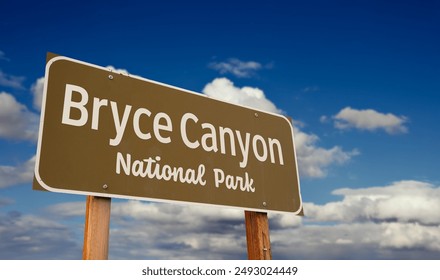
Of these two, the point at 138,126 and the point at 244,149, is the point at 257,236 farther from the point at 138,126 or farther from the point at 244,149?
the point at 138,126

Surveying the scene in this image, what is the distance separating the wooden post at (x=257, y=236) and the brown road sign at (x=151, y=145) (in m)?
0.11

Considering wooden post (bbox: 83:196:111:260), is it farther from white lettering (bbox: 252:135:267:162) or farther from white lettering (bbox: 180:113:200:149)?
white lettering (bbox: 252:135:267:162)

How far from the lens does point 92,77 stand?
307cm

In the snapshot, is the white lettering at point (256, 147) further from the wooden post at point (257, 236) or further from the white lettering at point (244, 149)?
the wooden post at point (257, 236)

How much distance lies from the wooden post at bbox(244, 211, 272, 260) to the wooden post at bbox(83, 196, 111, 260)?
1.41 meters

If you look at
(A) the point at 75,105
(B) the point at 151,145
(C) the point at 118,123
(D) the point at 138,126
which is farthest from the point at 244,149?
(A) the point at 75,105

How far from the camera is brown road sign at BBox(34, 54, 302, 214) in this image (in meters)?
2.75

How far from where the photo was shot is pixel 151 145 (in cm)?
313

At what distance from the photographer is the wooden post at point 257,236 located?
11.6ft

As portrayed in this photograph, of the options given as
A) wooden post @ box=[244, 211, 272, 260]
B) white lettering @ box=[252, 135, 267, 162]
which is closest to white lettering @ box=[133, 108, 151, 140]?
white lettering @ box=[252, 135, 267, 162]

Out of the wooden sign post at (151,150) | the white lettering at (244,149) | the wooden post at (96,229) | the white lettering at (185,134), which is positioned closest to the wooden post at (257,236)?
the wooden sign post at (151,150)
